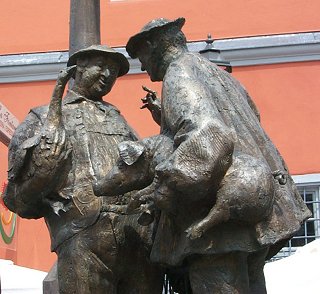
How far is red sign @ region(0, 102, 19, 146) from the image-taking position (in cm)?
700

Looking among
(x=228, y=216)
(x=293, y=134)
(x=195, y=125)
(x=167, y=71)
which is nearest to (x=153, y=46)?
(x=167, y=71)

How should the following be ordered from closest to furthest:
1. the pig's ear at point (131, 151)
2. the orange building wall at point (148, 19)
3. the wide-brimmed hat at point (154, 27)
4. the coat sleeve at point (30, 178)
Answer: the pig's ear at point (131, 151) → the wide-brimmed hat at point (154, 27) → the coat sleeve at point (30, 178) → the orange building wall at point (148, 19)

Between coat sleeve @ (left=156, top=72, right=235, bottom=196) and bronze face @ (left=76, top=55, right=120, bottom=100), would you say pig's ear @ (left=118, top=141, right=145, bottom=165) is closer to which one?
coat sleeve @ (left=156, top=72, right=235, bottom=196)

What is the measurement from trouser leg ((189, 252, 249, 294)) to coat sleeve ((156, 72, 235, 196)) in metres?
0.28

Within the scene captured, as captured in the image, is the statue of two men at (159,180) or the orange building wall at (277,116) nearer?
the statue of two men at (159,180)

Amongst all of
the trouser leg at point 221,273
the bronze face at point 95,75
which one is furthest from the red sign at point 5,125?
the trouser leg at point 221,273

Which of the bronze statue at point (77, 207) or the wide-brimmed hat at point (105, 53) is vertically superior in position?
the wide-brimmed hat at point (105, 53)

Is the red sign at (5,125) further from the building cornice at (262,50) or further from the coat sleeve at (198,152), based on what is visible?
the building cornice at (262,50)

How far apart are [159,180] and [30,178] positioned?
2.40ft

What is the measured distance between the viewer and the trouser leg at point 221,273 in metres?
3.11

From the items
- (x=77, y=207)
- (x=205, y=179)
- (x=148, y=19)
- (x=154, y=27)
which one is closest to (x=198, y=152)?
(x=205, y=179)

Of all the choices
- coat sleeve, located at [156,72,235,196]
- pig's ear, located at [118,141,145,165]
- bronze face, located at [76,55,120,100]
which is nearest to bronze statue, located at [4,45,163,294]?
bronze face, located at [76,55,120,100]

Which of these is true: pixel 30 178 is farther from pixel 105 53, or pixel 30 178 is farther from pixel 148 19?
pixel 148 19

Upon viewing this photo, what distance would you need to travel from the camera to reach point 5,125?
712 cm
